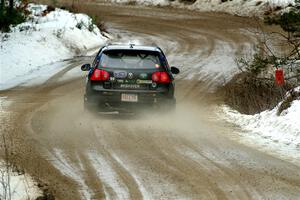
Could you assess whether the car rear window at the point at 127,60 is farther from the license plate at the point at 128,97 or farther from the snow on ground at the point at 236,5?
the snow on ground at the point at 236,5

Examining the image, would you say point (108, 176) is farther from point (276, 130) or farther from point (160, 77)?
point (160, 77)

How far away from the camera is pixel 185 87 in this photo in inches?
762

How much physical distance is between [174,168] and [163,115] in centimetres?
458

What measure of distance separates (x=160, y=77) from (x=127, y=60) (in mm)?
791

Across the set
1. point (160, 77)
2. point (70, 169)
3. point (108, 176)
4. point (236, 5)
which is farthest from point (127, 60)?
point (236, 5)

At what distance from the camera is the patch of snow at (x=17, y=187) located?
827 cm

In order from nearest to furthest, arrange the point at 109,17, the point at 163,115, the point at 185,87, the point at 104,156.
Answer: the point at 104,156 → the point at 163,115 → the point at 185,87 → the point at 109,17

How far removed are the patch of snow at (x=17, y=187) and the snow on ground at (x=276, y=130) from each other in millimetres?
4298

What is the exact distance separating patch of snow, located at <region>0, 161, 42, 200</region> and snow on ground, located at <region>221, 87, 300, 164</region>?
14.1 ft

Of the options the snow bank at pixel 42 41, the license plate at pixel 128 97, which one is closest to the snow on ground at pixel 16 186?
the license plate at pixel 128 97

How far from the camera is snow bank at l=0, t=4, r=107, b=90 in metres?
22.5

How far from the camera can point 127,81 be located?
1410 cm

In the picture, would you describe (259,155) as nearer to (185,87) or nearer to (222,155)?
(222,155)

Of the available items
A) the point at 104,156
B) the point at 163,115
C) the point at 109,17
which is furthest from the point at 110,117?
the point at 109,17
